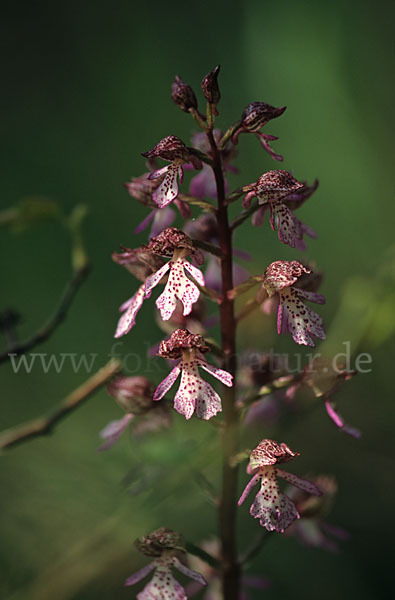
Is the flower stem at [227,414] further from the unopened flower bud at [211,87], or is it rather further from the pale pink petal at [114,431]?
the pale pink petal at [114,431]

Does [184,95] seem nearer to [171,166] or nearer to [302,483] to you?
[171,166]

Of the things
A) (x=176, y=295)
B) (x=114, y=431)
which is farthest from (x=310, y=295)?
(x=114, y=431)

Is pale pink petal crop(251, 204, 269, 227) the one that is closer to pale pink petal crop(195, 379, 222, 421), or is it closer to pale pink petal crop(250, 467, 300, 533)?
pale pink petal crop(195, 379, 222, 421)

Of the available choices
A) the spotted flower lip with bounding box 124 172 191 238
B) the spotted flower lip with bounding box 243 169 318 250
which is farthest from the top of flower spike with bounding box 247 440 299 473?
the spotted flower lip with bounding box 124 172 191 238

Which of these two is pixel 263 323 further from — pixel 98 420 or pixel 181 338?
pixel 181 338

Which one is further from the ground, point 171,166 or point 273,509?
point 171,166

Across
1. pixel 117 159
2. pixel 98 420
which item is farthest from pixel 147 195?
pixel 117 159
